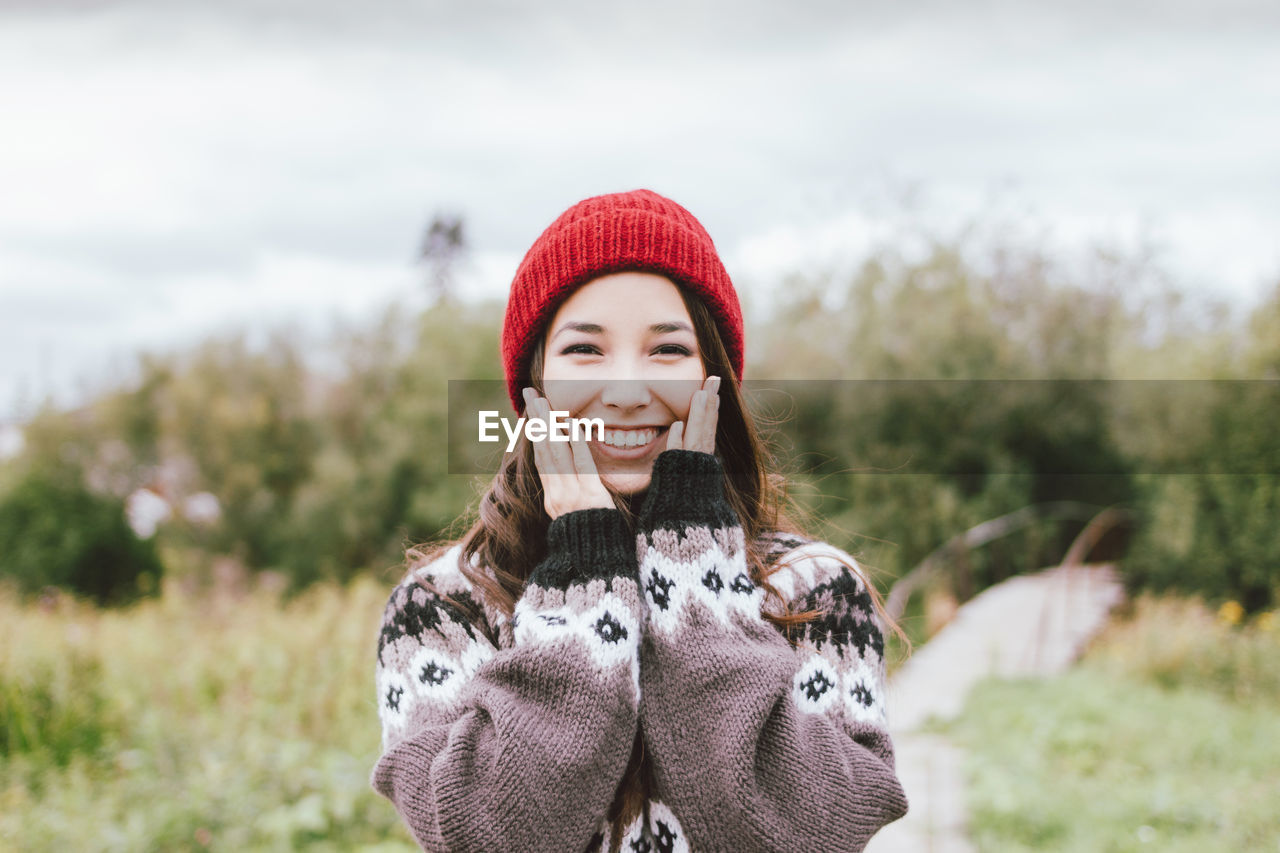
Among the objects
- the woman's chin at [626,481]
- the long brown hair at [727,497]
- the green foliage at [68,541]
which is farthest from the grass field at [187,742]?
the green foliage at [68,541]

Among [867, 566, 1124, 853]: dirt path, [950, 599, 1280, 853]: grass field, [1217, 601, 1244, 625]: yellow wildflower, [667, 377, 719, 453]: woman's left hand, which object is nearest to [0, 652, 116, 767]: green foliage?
[867, 566, 1124, 853]: dirt path

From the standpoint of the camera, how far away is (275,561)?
46.0 feet

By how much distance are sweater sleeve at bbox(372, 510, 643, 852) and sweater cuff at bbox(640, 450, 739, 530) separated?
84 millimetres

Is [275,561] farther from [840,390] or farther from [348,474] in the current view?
[840,390]

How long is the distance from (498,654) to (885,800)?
2.50 feet

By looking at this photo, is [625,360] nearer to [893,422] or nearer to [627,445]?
[627,445]

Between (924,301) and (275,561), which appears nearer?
(924,301)

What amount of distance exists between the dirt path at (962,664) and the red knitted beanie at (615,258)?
2.58 metres

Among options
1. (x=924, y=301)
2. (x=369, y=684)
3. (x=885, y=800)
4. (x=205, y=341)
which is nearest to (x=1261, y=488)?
(x=924, y=301)

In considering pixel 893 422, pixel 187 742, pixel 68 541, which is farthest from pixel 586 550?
pixel 68 541

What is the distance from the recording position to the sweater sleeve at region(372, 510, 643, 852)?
4.82ft

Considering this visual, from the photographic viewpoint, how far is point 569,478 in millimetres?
1812

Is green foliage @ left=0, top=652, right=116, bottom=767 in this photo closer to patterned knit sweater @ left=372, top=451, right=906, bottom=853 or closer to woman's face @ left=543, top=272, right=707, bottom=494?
patterned knit sweater @ left=372, top=451, right=906, bottom=853

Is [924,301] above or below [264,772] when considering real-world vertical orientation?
above
